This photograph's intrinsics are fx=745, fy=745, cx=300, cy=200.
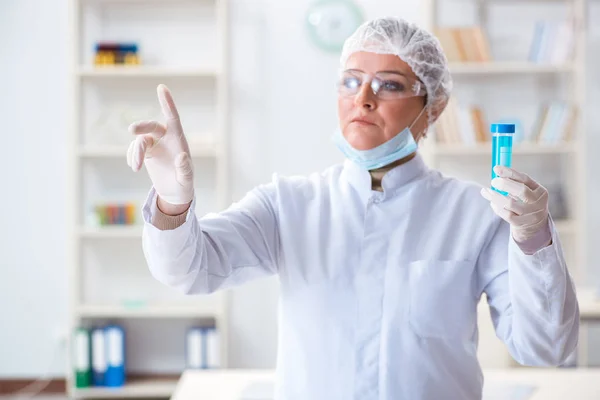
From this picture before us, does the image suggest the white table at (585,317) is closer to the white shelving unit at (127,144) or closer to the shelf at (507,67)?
the shelf at (507,67)

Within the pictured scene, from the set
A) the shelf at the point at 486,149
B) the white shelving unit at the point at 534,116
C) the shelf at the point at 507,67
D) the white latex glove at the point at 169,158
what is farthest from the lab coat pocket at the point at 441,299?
the shelf at the point at 507,67

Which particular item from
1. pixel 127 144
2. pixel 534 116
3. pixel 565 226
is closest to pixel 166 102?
pixel 127 144

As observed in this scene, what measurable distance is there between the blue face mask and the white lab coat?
32mm

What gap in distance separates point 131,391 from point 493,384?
2.22m

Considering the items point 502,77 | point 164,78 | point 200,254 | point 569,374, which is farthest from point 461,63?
point 200,254

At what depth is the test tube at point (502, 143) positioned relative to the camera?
1.19 meters

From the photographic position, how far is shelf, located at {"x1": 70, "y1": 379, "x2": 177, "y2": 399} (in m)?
3.62

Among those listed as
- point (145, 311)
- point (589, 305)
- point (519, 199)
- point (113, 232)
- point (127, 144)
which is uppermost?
point (127, 144)

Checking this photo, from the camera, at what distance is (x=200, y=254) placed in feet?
4.23

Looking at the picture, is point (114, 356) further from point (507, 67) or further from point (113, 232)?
point (507, 67)

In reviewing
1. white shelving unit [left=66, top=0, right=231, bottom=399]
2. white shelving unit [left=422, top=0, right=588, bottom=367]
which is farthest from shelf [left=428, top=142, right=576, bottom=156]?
white shelving unit [left=66, top=0, right=231, bottom=399]

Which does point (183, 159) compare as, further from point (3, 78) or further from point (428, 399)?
point (3, 78)

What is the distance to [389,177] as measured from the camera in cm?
151

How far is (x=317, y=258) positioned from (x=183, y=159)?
38cm
